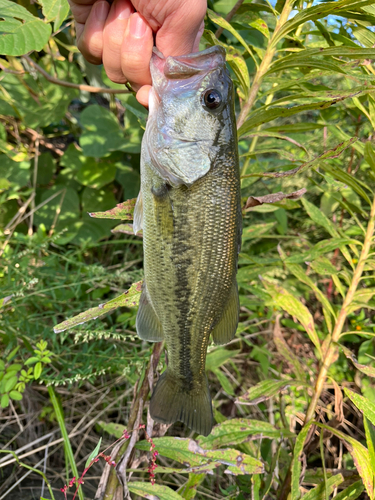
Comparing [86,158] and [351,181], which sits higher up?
[351,181]

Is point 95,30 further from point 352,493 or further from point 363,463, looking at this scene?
point 352,493

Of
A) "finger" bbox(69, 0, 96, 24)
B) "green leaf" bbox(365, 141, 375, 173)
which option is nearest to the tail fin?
"green leaf" bbox(365, 141, 375, 173)

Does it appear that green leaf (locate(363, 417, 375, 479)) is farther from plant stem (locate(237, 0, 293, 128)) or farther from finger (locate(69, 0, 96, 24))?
finger (locate(69, 0, 96, 24))

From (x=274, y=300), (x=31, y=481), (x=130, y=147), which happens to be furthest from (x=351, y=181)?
(x=31, y=481)

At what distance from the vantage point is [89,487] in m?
2.20

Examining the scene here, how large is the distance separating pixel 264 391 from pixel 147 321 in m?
0.70

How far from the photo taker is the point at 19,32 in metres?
1.25

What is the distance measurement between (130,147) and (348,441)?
7.83 feet

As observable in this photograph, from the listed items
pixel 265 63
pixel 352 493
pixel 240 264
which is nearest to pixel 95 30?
pixel 265 63

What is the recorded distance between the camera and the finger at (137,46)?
1354 mm

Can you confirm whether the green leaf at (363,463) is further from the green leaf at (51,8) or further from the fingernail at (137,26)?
the green leaf at (51,8)

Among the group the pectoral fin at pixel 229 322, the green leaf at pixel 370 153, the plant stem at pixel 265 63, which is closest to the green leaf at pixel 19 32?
the plant stem at pixel 265 63

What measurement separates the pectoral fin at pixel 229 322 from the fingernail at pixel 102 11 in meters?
1.22

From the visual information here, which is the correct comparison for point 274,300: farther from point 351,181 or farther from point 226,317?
point 351,181
